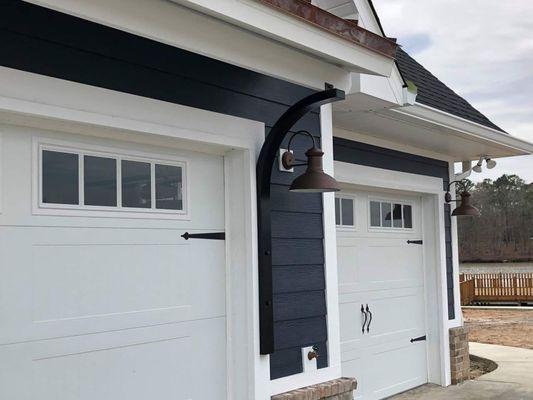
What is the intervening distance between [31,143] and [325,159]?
2.01 meters

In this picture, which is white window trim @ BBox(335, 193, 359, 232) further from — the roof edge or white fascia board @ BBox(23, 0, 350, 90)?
the roof edge

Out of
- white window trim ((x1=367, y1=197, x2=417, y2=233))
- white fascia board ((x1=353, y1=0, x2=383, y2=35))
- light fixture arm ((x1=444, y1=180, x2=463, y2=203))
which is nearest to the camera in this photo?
white fascia board ((x1=353, y1=0, x2=383, y2=35))

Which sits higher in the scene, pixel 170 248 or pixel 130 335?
pixel 170 248

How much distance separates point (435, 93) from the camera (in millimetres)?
6660

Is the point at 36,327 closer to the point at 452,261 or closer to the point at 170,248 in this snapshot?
the point at 170,248

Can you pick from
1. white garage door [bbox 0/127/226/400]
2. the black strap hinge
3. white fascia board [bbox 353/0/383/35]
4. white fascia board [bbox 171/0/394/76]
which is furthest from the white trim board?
white garage door [bbox 0/127/226/400]

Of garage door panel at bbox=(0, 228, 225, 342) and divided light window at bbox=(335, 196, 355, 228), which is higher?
divided light window at bbox=(335, 196, 355, 228)

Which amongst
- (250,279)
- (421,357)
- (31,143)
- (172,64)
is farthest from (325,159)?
(421,357)

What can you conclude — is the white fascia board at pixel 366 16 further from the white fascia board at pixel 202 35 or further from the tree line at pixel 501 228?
the tree line at pixel 501 228

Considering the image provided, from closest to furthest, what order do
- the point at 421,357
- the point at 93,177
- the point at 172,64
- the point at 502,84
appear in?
the point at 93,177 < the point at 172,64 < the point at 421,357 < the point at 502,84

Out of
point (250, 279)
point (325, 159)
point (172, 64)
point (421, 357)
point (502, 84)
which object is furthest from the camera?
point (502, 84)

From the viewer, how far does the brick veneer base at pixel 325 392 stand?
3822 mm

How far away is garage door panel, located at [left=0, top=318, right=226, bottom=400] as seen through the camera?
9.31 ft

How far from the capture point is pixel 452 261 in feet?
24.5
